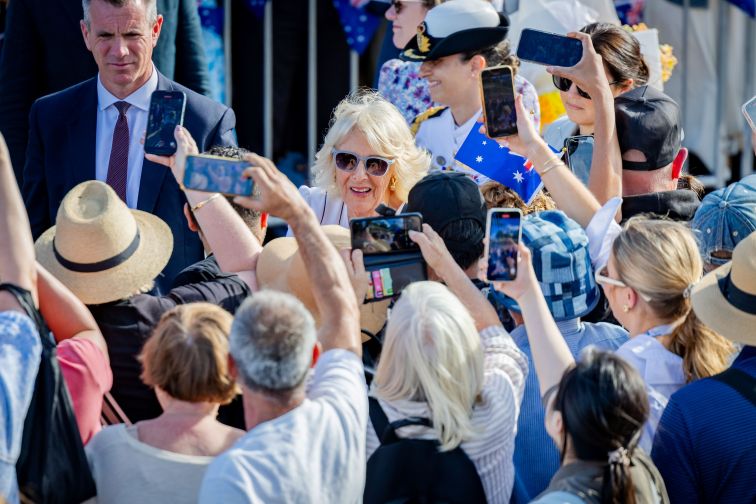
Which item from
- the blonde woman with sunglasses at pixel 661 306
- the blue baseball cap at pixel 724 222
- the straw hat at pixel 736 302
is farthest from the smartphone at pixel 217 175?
the blue baseball cap at pixel 724 222

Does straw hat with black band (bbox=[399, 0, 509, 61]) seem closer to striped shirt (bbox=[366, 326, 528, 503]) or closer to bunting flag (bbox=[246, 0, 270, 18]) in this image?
striped shirt (bbox=[366, 326, 528, 503])

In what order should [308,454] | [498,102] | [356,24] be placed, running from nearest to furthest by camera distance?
1. [308,454]
2. [498,102]
3. [356,24]

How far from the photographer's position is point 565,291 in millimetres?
2967

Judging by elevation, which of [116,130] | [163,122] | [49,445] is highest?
[163,122]

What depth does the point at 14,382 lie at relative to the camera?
221 cm

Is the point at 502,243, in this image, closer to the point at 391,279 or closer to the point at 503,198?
the point at 391,279

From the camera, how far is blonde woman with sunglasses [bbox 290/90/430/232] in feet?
13.1

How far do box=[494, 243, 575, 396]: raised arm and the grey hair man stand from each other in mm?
429

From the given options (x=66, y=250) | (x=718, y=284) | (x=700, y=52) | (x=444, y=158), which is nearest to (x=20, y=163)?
(x=444, y=158)

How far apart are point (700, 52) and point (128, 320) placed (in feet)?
18.1

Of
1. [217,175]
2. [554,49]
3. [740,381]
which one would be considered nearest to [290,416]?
[217,175]

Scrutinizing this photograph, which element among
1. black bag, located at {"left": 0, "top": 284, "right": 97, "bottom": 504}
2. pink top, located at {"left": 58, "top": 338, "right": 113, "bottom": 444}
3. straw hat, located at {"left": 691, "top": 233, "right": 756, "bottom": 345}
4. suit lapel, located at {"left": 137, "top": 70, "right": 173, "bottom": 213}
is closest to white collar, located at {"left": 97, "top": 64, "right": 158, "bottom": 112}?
suit lapel, located at {"left": 137, "top": 70, "right": 173, "bottom": 213}

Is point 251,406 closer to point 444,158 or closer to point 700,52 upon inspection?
point 444,158

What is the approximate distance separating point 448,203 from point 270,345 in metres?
1.02
